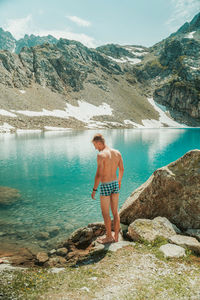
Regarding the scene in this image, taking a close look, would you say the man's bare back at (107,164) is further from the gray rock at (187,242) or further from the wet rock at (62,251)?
the wet rock at (62,251)

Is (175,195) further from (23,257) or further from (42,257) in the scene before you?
(23,257)

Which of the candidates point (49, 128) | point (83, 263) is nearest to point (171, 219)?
point (83, 263)

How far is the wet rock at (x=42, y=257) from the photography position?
773 cm

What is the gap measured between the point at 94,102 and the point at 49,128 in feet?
169

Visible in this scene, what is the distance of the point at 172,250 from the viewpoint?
6.60 metres

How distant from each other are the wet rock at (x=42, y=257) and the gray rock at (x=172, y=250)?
4.02 meters

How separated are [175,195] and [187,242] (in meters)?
2.48

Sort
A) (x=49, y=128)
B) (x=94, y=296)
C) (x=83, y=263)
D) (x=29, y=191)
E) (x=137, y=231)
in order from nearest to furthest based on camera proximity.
A: (x=94, y=296)
(x=83, y=263)
(x=137, y=231)
(x=29, y=191)
(x=49, y=128)

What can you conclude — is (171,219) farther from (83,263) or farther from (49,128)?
(49,128)

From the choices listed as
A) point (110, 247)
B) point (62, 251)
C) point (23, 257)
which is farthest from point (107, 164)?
point (23, 257)

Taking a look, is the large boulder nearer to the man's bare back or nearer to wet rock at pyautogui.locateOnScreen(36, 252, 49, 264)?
the man's bare back

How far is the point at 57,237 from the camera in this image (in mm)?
10305

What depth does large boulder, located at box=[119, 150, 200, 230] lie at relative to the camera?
872 cm

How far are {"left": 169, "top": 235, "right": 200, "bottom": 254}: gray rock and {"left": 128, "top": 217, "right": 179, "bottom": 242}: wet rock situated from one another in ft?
1.02
